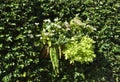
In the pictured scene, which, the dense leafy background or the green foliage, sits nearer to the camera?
the dense leafy background

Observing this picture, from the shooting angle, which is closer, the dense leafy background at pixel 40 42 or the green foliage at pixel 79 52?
the dense leafy background at pixel 40 42

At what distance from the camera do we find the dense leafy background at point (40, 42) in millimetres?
4906

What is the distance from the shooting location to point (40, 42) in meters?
5.37

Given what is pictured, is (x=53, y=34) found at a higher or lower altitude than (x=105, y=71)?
higher

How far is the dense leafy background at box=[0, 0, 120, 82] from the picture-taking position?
16.1ft

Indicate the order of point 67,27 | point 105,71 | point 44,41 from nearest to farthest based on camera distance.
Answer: point 44,41
point 67,27
point 105,71

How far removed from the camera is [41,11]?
5770 millimetres

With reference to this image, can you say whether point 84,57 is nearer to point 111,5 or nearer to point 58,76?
point 58,76

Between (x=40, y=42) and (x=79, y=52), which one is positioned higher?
(x=40, y=42)

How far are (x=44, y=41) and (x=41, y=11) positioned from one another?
80 centimetres

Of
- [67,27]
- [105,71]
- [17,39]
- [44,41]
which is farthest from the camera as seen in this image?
[105,71]

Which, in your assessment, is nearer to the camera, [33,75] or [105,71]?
[33,75]

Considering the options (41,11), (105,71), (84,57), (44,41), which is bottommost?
(105,71)

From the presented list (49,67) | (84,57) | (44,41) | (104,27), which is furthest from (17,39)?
(104,27)
